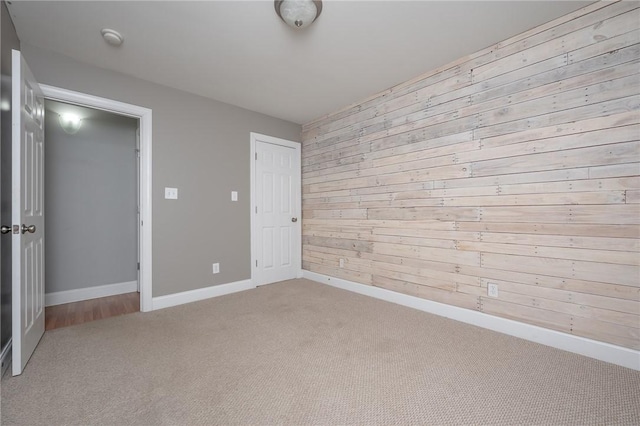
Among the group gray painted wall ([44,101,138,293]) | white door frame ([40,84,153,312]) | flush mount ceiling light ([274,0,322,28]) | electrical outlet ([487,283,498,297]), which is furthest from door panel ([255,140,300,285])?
electrical outlet ([487,283,498,297])

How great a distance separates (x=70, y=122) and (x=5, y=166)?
1742mm

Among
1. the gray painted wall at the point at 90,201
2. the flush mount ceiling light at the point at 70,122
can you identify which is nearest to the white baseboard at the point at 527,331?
the gray painted wall at the point at 90,201

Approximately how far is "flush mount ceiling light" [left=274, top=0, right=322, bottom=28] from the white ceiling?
0.26 feet

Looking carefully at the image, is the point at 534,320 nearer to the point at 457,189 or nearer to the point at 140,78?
the point at 457,189

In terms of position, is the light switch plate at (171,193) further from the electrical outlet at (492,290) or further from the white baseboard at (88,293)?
the electrical outlet at (492,290)

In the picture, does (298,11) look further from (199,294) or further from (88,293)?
(88,293)

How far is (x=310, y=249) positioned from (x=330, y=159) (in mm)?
1438

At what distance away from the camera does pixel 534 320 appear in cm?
223

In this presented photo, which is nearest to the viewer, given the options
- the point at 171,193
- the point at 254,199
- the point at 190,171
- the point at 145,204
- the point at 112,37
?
the point at 112,37

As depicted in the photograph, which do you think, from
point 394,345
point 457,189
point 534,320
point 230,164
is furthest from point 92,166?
point 534,320

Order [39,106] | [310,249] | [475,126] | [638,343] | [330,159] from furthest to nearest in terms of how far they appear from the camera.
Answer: [310,249] < [330,159] < [475,126] < [39,106] < [638,343]

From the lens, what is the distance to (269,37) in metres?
2.30

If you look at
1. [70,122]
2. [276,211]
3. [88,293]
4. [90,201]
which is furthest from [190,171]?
[88,293]

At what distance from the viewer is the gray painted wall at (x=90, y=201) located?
10.9ft
